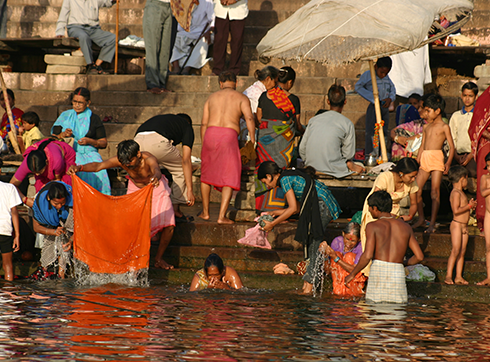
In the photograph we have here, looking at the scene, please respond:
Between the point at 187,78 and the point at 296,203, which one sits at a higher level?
the point at 187,78

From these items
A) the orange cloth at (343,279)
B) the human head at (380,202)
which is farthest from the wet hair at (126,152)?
the human head at (380,202)

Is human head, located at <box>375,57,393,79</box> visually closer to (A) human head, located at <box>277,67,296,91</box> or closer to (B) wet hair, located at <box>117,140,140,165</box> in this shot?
(A) human head, located at <box>277,67,296,91</box>

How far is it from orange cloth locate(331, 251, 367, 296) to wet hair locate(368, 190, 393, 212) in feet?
2.60

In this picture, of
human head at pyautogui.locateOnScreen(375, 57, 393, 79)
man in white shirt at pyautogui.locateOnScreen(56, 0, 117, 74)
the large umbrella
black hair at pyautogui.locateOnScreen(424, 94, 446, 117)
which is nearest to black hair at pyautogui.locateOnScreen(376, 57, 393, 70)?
human head at pyautogui.locateOnScreen(375, 57, 393, 79)

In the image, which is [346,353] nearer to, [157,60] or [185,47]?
[157,60]

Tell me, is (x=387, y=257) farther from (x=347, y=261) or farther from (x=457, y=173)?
(x=457, y=173)

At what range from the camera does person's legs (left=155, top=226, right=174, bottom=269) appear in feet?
27.9

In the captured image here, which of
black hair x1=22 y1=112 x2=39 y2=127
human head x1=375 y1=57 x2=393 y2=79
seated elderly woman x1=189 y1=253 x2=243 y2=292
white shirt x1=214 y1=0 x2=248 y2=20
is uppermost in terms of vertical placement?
white shirt x1=214 y1=0 x2=248 y2=20

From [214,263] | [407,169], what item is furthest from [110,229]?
[407,169]

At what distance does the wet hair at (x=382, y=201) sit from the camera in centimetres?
726

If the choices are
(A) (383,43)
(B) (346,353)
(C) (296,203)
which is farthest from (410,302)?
(A) (383,43)

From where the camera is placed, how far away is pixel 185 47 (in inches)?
527

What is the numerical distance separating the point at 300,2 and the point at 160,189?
7.69m

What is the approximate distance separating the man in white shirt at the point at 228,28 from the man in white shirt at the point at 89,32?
189 centimetres
